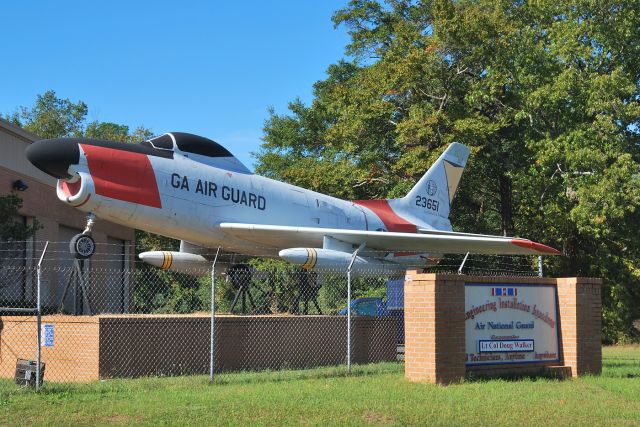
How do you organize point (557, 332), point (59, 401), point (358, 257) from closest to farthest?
point (59, 401)
point (557, 332)
point (358, 257)

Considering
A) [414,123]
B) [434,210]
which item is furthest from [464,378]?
[414,123]

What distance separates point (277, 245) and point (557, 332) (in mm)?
7800

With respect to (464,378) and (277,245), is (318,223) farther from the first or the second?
(464,378)

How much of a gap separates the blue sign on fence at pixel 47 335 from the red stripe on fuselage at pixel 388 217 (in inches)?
426

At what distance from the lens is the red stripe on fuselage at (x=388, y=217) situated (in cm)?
2205

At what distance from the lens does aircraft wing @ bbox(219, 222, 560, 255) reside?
17141 mm

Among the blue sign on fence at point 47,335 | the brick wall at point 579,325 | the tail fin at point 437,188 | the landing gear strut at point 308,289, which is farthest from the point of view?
the tail fin at point 437,188

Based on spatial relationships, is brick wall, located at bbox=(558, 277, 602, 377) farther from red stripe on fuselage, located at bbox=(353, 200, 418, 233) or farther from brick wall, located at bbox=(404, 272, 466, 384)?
red stripe on fuselage, located at bbox=(353, 200, 418, 233)

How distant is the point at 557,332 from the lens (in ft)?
44.0

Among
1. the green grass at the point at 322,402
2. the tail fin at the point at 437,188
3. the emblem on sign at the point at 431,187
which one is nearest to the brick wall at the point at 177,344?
the green grass at the point at 322,402

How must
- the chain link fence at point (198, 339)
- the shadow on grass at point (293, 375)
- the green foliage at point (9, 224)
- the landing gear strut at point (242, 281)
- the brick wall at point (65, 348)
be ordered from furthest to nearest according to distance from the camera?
the green foliage at point (9, 224) < the landing gear strut at point (242, 281) < the chain link fence at point (198, 339) < the brick wall at point (65, 348) < the shadow on grass at point (293, 375)

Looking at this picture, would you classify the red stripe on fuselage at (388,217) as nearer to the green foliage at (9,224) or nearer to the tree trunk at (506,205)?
the green foliage at (9,224)

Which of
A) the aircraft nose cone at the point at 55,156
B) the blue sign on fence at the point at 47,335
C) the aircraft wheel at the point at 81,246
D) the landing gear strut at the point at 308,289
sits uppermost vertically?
the aircraft nose cone at the point at 55,156

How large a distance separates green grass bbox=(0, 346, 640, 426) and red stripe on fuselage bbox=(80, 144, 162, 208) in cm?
458
